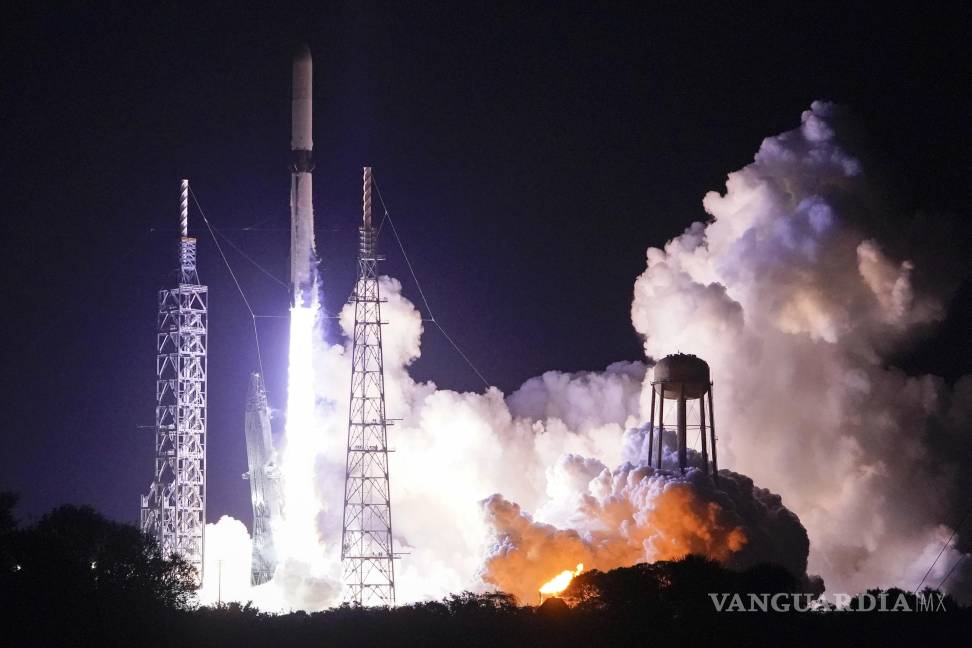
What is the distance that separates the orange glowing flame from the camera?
6806cm

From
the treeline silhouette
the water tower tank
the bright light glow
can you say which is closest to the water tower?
the water tower tank

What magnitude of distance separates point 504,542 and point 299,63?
19014 millimetres

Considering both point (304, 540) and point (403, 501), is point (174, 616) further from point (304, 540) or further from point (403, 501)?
point (403, 501)

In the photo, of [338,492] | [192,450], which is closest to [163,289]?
[192,450]

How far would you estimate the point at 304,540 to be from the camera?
244ft

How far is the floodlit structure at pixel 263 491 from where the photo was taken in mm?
74562

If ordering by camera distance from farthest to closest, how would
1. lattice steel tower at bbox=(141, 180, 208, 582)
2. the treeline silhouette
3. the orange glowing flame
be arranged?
lattice steel tower at bbox=(141, 180, 208, 582)
the orange glowing flame
the treeline silhouette

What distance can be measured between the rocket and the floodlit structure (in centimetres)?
544

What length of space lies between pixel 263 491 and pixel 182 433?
404 centimetres

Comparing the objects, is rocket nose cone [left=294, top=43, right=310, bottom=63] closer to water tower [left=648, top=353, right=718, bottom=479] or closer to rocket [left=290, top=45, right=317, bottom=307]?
rocket [left=290, top=45, right=317, bottom=307]

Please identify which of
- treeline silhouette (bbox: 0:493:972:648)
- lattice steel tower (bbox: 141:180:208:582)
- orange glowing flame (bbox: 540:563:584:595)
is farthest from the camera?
lattice steel tower (bbox: 141:180:208:582)

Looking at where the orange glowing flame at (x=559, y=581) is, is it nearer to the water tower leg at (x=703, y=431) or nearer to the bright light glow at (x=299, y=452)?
the water tower leg at (x=703, y=431)

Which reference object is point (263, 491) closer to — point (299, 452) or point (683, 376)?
point (299, 452)

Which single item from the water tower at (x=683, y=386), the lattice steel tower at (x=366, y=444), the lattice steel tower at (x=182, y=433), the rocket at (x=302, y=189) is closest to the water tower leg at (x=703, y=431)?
the water tower at (x=683, y=386)
